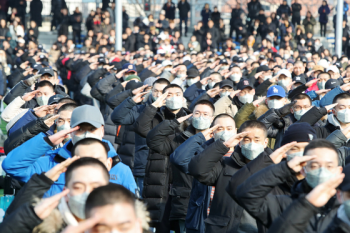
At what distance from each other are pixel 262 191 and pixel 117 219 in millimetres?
1383

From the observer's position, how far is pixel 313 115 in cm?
738

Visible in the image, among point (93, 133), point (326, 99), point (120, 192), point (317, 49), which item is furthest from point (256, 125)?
point (317, 49)

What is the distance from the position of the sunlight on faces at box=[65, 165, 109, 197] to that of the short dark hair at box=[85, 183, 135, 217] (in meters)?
0.48

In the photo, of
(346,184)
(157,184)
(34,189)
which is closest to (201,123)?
(157,184)

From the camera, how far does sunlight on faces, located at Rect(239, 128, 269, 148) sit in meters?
5.23

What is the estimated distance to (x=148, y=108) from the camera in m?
7.61

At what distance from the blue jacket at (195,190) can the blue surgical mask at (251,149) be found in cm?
51

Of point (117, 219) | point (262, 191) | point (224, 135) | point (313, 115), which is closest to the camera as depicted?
point (117, 219)

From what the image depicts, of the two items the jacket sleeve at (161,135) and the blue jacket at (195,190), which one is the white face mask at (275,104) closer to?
the jacket sleeve at (161,135)

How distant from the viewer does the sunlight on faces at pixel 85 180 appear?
11.7 ft

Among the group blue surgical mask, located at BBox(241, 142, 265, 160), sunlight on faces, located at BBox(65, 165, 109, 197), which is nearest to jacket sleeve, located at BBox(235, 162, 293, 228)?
sunlight on faces, located at BBox(65, 165, 109, 197)

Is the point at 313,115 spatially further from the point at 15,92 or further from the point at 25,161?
the point at 15,92

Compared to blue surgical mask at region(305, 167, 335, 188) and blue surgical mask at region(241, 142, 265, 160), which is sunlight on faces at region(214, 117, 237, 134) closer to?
blue surgical mask at region(241, 142, 265, 160)

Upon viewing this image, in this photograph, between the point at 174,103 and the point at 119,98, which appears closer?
the point at 174,103
